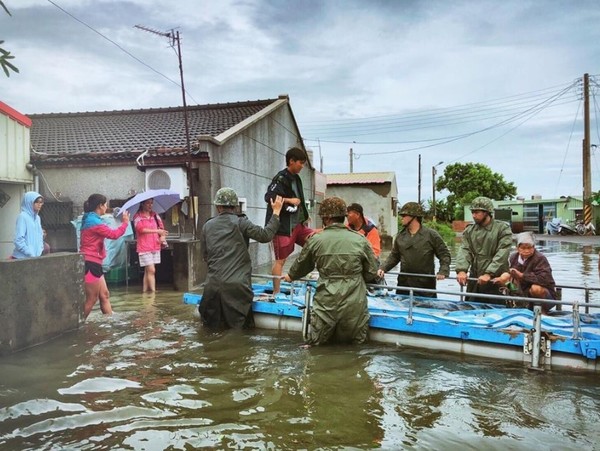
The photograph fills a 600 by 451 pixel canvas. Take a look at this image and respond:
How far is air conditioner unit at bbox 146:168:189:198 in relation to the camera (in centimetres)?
1251

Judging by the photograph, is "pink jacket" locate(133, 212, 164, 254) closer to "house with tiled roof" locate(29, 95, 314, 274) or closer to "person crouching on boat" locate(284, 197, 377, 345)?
"house with tiled roof" locate(29, 95, 314, 274)

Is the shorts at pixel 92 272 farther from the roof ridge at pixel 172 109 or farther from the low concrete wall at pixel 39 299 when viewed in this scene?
the roof ridge at pixel 172 109

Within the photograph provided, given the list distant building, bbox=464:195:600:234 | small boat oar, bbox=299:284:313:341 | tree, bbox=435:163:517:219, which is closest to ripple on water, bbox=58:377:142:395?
small boat oar, bbox=299:284:313:341

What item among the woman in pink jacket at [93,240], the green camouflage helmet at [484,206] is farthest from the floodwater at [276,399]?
the green camouflage helmet at [484,206]

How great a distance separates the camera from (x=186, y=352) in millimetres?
6090

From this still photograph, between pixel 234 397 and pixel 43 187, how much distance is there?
1092 cm

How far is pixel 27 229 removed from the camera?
770 centimetres

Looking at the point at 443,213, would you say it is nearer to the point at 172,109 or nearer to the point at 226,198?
the point at 172,109

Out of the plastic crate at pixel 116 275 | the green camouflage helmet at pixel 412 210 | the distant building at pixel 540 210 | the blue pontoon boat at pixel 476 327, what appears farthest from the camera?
the distant building at pixel 540 210

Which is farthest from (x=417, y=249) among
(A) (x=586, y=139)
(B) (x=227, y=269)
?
(A) (x=586, y=139)

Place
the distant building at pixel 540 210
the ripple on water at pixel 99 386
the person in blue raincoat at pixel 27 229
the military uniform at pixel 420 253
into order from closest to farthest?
the ripple on water at pixel 99 386 → the military uniform at pixel 420 253 → the person in blue raincoat at pixel 27 229 → the distant building at pixel 540 210

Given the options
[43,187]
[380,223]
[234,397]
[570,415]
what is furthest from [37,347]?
[380,223]

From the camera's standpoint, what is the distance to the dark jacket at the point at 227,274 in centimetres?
695

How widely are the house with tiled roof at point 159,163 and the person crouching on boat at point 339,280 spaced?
7.08m
